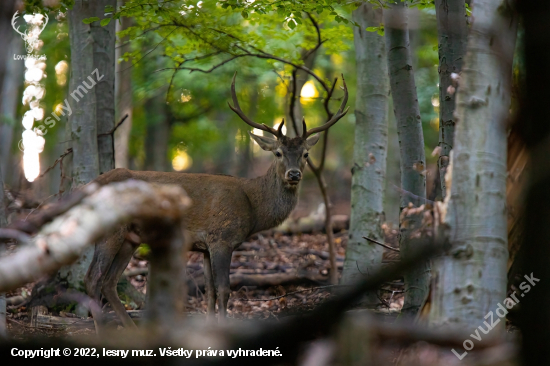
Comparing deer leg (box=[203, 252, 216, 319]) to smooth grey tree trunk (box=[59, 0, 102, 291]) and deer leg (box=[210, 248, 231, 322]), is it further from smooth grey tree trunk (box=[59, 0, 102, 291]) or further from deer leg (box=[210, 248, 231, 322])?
smooth grey tree trunk (box=[59, 0, 102, 291])

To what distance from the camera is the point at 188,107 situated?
1898cm

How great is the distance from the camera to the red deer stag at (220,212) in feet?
23.3

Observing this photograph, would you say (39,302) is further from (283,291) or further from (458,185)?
(458,185)

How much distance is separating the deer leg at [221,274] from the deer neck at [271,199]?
2.60ft

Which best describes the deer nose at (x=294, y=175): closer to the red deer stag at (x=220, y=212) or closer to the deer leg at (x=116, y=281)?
the red deer stag at (x=220, y=212)

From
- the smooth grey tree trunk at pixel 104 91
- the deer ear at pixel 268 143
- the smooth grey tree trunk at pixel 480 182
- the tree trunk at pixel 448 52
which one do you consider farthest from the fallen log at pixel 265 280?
the smooth grey tree trunk at pixel 480 182

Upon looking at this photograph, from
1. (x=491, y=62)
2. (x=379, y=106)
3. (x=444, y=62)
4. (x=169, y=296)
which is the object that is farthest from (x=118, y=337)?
(x=379, y=106)

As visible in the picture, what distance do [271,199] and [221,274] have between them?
1427mm

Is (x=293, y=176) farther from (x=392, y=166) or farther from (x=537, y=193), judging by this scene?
(x=392, y=166)

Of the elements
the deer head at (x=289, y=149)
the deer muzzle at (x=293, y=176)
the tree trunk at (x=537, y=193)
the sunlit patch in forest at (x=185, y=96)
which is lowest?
the tree trunk at (x=537, y=193)

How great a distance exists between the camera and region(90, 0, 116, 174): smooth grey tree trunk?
7844 mm

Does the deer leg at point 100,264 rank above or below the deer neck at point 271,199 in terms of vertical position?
below

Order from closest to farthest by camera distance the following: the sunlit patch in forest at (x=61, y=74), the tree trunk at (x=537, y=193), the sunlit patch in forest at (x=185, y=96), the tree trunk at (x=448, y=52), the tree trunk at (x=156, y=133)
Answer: the tree trunk at (x=537, y=193) < the tree trunk at (x=448, y=52) < the sunlit patch in forest at (x=185, y=96) < the tree trunk at (x=156, y=133) < the sunlit patch in forest at (x=61, y=74)

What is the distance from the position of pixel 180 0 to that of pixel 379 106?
10.1ft
